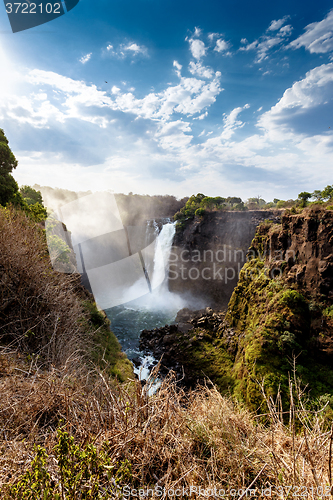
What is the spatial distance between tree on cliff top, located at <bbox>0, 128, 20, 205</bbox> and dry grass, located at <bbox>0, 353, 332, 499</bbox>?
11.8 m

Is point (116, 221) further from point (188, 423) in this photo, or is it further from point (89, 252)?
point (188, 423)

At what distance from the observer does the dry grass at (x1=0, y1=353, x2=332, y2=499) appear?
2.04 m

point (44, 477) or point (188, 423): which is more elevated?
point (44, 477)

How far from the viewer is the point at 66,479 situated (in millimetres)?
1729

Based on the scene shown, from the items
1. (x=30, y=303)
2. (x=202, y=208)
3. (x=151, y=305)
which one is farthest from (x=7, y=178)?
(x=202, y=208)

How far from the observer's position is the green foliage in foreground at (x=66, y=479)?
65.9 inches

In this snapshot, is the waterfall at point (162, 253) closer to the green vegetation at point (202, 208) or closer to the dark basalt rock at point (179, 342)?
the green vegetation at point (202, 208)

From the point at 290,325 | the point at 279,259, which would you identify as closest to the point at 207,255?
the point at 279,259

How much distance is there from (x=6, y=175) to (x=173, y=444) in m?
14.2

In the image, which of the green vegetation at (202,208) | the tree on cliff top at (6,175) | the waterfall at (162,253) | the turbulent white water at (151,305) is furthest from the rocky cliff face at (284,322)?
the green vegetation at (202,208)

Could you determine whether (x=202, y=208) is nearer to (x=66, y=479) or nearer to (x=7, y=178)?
(x=7, y=178)

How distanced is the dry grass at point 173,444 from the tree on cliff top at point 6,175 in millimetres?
11809

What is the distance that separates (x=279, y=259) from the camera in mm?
10805

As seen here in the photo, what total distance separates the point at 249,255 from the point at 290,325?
6.90 m
